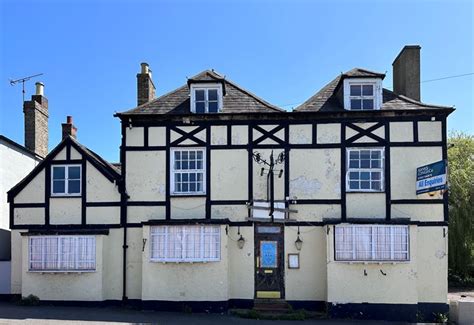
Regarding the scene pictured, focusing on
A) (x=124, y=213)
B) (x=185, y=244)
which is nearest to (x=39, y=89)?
(x=124, y=213)

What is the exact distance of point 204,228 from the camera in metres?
14.5

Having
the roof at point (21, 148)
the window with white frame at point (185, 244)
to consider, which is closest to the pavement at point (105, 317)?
the window with white frame at point (185, 244)

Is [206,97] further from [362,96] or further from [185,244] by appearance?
[362,96]

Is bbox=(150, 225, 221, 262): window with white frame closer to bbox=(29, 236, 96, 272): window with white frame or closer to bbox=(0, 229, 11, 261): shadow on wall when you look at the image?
bbox=(29, 236, 96, 272): window with white frame

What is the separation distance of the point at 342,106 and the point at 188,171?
597cm

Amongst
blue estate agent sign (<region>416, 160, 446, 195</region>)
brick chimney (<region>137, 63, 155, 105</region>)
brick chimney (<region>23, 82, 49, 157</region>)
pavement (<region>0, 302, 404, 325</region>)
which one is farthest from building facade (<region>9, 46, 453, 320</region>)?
brick chimney (<region>23, 82, 49, 157</region>)

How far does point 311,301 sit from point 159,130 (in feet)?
26.1

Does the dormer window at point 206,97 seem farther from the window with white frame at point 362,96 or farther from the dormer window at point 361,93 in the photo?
the window with white frame at point 362,96

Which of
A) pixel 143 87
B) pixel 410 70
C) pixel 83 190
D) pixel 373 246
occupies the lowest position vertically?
pixel 373 246

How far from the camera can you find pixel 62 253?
14.9 m

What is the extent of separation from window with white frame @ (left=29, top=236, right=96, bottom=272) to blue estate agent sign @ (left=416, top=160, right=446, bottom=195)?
1126 centimetres

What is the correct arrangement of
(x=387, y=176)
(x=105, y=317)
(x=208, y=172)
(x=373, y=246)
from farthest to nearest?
(x=208, y=172) → (x=387, y=176) → (x=373, y=246) → (x=105, y=317)

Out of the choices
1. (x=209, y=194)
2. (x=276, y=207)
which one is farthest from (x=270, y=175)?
(x=209, y=194)

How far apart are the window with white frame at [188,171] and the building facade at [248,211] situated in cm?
5
